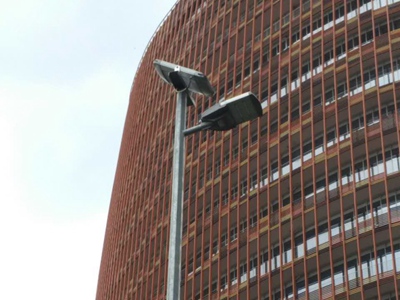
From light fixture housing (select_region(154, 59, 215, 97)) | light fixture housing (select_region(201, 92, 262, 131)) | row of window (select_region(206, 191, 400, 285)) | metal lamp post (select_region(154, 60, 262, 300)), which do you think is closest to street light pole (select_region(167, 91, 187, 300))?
metal lamp post (select_region(154, 60, 262, 300))

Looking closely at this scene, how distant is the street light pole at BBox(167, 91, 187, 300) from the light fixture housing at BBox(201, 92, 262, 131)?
18.0 inches

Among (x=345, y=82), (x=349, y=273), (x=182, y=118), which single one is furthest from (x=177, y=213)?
(x=345, y=82)

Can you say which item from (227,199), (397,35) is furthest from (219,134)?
(397,35)

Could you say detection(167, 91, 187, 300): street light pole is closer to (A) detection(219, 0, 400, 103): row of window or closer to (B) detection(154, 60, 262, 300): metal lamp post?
(B) detection(154, 60, 262, 300): metal lamp post

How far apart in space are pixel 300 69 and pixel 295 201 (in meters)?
10.6

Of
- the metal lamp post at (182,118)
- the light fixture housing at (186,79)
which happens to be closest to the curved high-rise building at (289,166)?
the light fixture housing at (186,79)

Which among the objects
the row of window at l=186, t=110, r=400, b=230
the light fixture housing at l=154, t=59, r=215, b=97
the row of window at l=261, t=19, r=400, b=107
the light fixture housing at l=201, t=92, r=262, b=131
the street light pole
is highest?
the row of window at l=261, t=19, r=400, b=107

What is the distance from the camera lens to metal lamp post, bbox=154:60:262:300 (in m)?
15.3

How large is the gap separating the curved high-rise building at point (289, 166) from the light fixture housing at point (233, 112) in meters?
41.5

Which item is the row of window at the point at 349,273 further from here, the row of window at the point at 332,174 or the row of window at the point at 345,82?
the row of window at the point at 345,82

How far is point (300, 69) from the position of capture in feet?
229

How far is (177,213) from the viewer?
1570cm

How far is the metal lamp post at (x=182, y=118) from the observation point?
603 inches

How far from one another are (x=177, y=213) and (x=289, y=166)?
166 ft
